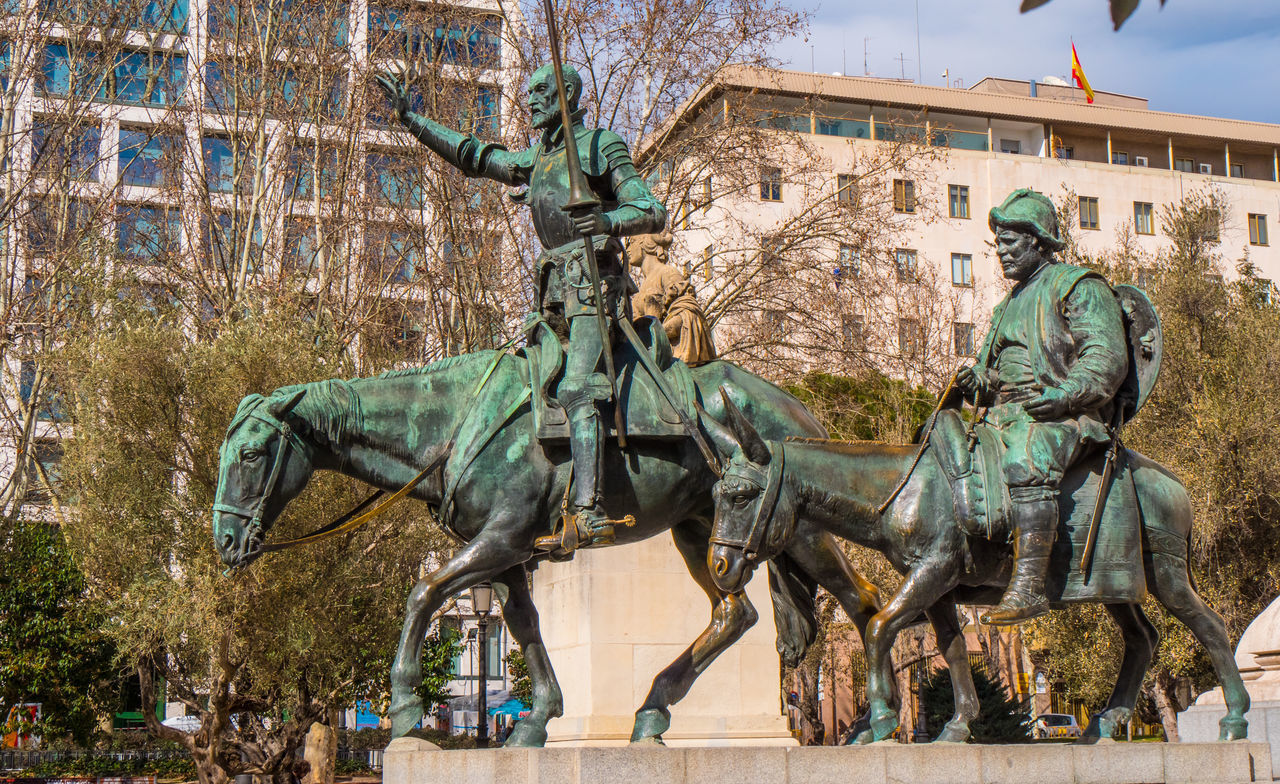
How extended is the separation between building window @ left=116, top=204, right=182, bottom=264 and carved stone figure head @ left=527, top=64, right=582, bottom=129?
833 inches

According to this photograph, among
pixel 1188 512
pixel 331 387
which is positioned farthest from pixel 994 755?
pixel 331 387

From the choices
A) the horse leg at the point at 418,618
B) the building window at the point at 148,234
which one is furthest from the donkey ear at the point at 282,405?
the building window at the point at 148,234

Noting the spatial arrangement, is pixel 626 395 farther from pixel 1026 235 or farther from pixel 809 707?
pixel 809 707

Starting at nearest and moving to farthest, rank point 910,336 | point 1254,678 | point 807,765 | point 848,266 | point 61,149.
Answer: point 807,765
point 1254,678
point 848,266
point 61,149
point 910,336

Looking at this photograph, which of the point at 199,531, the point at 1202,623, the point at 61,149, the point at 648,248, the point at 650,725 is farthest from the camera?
the point at 61,149

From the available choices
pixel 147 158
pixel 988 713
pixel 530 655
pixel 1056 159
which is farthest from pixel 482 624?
pixel 1056 159

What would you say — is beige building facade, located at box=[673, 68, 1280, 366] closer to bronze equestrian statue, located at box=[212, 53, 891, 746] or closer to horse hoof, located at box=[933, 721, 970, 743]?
bronze equestrian statue, located at box=[212, 53, 891, 746]

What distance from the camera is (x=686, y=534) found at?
8.86m

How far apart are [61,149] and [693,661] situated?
24.6 metres

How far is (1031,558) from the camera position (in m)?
7.43

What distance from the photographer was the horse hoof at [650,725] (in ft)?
25.7

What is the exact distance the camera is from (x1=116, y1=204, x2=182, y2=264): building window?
2862 centimetres

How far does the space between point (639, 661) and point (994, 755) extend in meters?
4.73

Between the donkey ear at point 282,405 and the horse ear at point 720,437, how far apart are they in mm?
2349
